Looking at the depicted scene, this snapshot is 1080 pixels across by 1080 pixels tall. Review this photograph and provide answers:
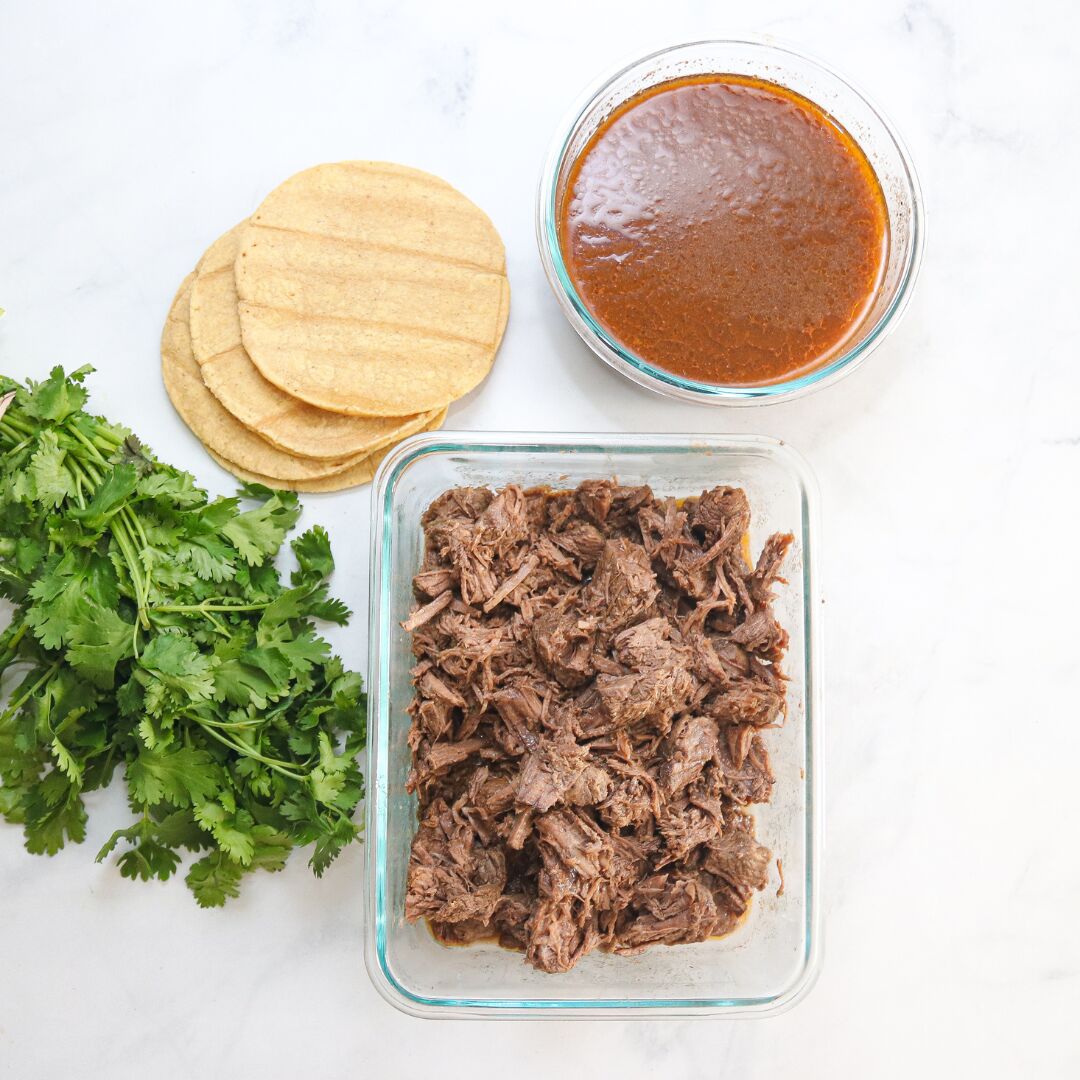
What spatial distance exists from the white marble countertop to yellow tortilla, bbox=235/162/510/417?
0.39 feet

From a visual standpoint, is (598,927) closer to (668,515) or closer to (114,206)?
(668,515)

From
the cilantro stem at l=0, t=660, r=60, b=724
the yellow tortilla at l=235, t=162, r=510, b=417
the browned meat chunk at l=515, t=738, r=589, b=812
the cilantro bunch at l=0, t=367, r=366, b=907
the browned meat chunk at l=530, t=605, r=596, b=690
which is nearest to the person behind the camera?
the browned meat chunk at l=515, t=738, r=589, b=812

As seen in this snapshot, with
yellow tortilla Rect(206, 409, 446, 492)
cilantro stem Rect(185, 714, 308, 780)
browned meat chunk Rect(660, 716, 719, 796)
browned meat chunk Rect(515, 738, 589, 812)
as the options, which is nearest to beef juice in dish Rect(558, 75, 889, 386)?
yellow tortilla Rect(206, 409, 446, 492)

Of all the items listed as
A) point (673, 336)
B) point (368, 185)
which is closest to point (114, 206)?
point (368, 185)

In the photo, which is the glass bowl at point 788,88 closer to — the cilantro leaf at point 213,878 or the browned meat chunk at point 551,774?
the browned meat chunk at point 551,774

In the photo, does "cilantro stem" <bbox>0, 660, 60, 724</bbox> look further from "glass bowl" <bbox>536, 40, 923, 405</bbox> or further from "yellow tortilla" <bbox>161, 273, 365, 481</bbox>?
"glass bowl" <bbox>536, 40, 923, 405</bbox>

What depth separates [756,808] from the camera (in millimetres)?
2516

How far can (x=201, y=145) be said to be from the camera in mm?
2871

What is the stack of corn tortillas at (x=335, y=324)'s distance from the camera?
8.94ft

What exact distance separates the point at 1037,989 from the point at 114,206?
3279mm

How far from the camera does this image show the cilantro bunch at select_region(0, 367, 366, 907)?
97.6 inches

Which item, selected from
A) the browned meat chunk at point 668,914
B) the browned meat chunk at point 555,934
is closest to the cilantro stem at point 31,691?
the browned meat chunk at point 555,934

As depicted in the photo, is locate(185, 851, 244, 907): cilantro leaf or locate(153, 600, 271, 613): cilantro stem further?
locate(185, 851, 244, 907): cilantro leaf

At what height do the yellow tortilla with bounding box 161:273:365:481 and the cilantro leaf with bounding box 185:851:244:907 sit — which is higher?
the yellow tortilla with bounding box 161:273:365:481
